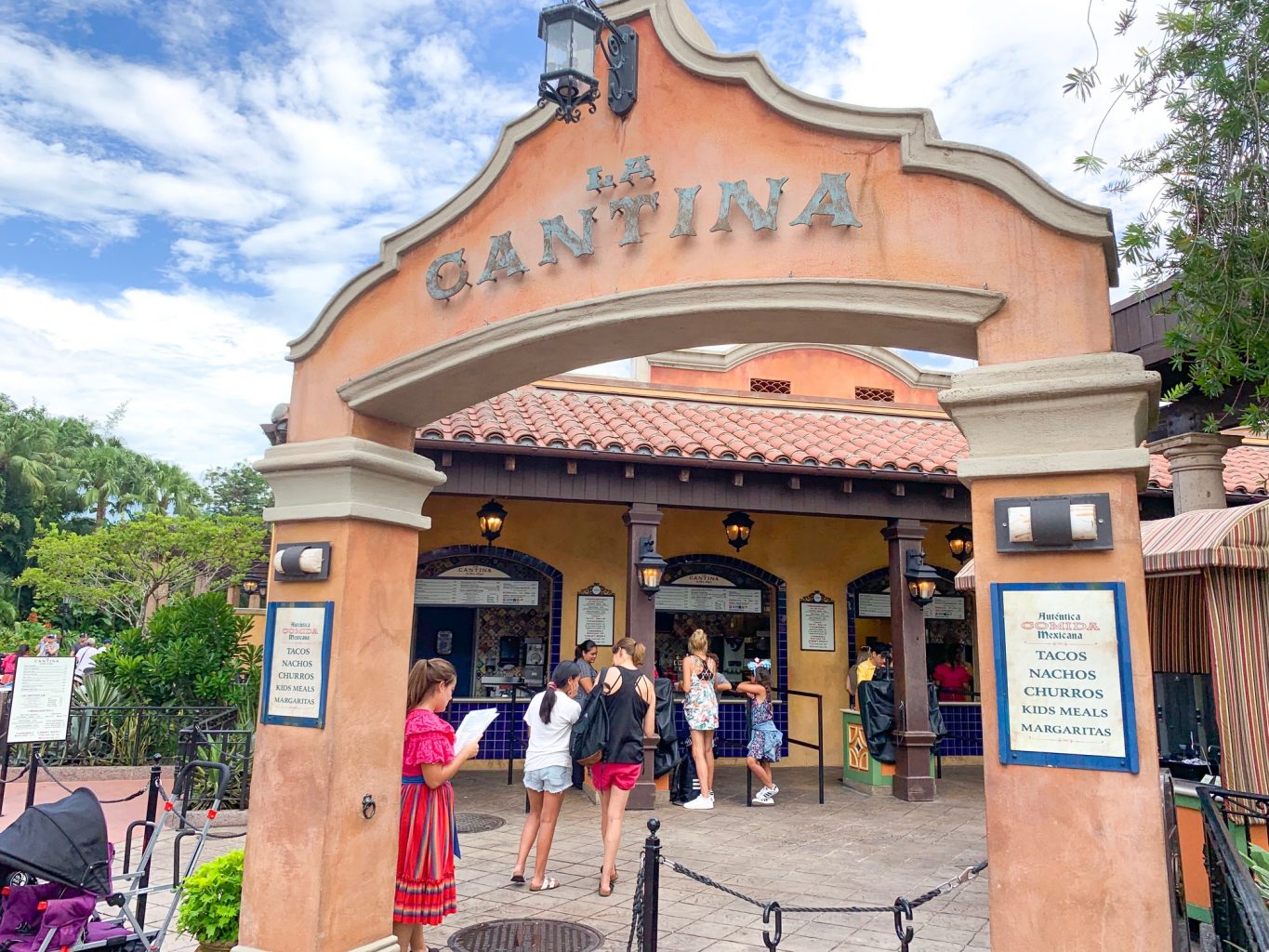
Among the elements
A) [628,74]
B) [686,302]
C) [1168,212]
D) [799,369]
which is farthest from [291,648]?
[799,369]

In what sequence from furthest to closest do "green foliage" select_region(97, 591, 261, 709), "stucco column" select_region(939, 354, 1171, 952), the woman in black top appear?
"green foliage" select_region(97, 591, 261, 709) → the woman in black top → "stucco column" select_region(939, 354, 1171, 952)

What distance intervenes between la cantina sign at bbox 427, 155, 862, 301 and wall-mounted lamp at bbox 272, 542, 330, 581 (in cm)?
154

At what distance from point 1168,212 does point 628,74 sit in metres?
2.98

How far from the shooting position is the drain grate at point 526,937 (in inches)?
206

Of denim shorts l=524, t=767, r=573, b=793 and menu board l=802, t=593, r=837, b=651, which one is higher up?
menu board l=802, t=593, r=837, b=651

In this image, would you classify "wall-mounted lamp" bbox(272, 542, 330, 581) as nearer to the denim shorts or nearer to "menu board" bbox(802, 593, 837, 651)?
the denim shorts

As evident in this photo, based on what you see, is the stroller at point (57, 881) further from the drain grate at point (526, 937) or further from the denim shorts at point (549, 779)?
the denim shorts at point (549, 779)

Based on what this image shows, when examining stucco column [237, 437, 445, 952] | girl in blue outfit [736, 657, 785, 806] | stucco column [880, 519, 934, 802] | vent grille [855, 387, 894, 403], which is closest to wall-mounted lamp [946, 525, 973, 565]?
stucco column [880, 519, 934, 802]

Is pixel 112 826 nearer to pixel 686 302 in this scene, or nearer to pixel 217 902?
pixel 217 902

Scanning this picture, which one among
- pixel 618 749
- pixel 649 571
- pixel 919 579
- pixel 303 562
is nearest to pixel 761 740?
pixel 649 571

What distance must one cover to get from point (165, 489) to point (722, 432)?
3236cm

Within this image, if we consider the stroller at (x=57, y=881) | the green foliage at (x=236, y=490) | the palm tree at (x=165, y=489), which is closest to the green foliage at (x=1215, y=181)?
the stroller at (x=57, y=881)

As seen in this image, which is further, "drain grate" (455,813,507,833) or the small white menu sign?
"drain grate" (455,813,507,833)

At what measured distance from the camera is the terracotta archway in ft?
11.3
